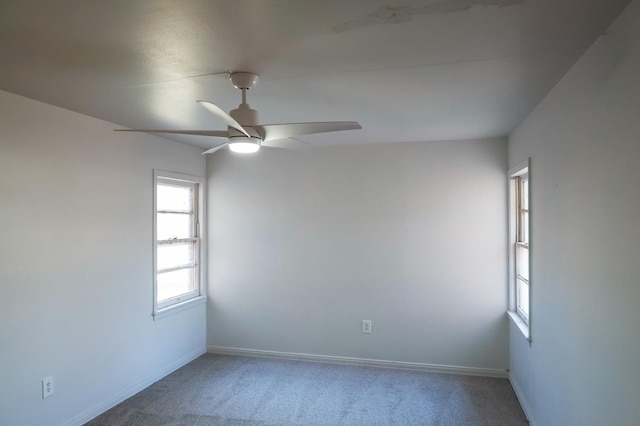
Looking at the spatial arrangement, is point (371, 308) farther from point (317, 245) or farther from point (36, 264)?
point (36, 264)

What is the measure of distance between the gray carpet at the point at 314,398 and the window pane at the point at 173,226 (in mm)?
1372

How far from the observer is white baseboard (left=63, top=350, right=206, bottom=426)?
297cm

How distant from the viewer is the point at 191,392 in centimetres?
352

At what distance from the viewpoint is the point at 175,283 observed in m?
4.23

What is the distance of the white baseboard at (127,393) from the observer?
297 cm

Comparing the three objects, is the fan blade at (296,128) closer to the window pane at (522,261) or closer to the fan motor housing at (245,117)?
the fan motor housing at (245,117)

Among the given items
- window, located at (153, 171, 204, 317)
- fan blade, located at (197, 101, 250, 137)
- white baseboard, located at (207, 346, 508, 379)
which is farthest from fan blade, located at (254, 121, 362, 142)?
white baseboard, located at (207, 346, 508, 379)

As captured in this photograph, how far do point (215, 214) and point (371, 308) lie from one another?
2.04m

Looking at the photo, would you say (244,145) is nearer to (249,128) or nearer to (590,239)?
(249,128)

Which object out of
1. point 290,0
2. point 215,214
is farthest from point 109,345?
point 290,0

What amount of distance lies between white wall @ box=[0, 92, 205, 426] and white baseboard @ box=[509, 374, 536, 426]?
3.20 m

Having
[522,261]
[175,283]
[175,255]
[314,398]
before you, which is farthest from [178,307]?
[522,261]

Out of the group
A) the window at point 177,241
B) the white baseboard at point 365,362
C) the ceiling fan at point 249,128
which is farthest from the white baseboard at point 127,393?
the ceiling fan at point 249,128

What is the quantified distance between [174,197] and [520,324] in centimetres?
352
